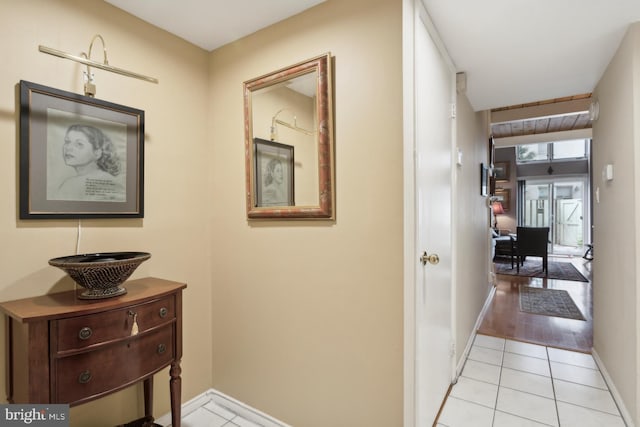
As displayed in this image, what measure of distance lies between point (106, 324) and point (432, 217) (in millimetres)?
1591

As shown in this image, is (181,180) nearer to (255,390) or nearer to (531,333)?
(255,390)

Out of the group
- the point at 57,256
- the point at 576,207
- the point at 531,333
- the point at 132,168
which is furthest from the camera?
the point at 576,207

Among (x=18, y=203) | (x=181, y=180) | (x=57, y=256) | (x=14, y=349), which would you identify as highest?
(x=181, y=180)

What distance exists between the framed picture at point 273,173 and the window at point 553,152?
8924mm

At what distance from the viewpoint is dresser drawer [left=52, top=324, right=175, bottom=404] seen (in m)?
1.21

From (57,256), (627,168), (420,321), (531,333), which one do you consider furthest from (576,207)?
(57,256)

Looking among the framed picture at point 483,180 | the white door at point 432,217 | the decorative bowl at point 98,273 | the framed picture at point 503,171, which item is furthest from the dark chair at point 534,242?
the decorative bowl at point 98,273

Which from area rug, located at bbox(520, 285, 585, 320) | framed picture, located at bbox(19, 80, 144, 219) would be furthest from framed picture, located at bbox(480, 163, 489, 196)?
framed picture, located at bbox(19, 80, 144, 219)

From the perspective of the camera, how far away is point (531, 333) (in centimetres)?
327

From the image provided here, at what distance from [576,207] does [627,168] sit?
29.0ft

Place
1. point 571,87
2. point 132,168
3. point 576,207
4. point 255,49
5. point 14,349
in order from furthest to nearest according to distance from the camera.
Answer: point 576,207
point 571,87
point 255,49
point 132,168
point 14,349

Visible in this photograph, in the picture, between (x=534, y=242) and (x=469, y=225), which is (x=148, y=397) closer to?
(x=469, y=225)

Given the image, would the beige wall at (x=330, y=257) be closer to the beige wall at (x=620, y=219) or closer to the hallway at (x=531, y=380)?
the hallway at (x=531, y=380)

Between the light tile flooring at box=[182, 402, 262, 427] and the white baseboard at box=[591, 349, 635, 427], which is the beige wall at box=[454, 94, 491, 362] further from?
the light tile flooring at box=[182, 402, 262, 427]
